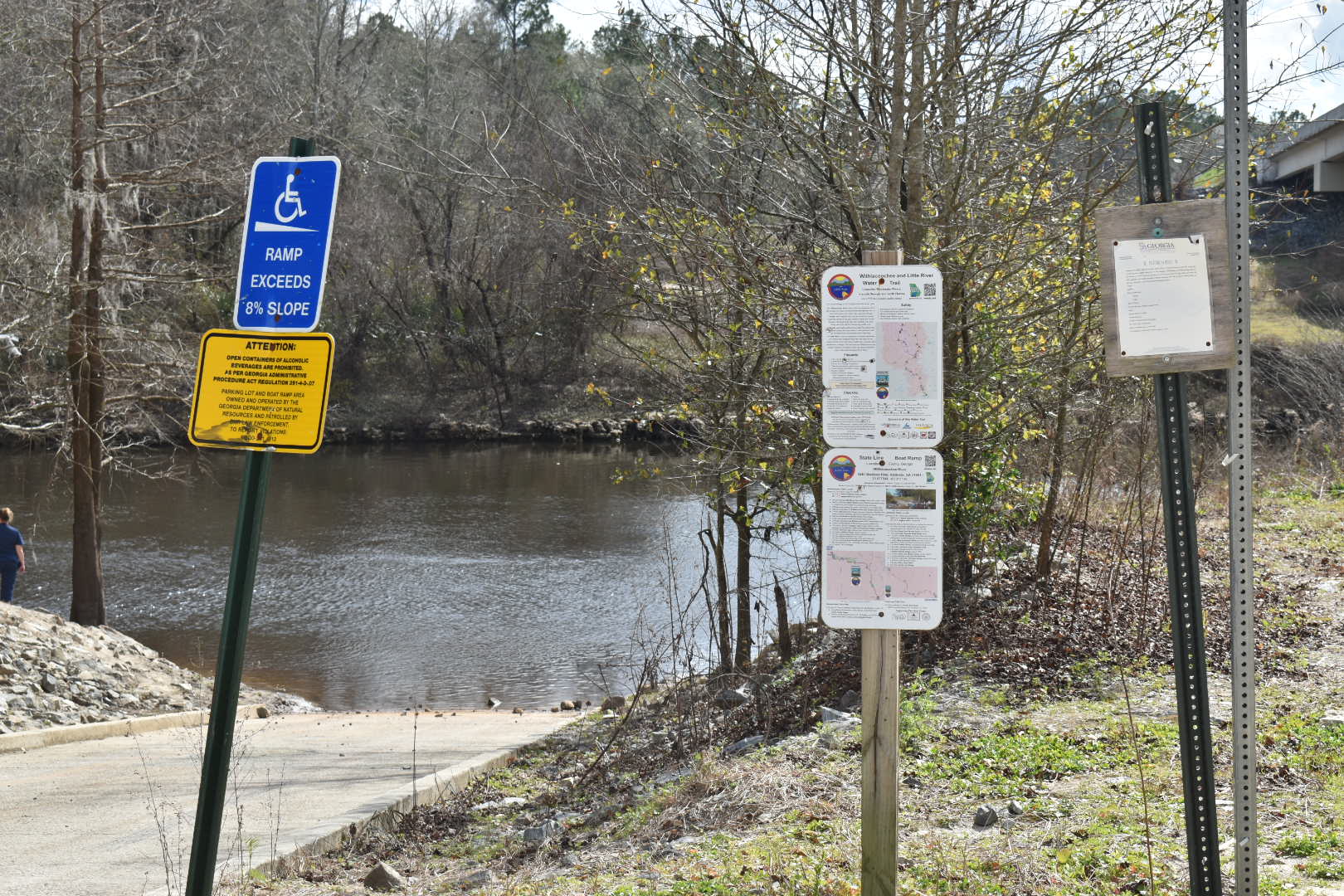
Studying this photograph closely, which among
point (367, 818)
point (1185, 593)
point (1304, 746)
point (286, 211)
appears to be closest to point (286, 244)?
point (286, 211)

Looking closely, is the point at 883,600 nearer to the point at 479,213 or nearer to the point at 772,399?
the point at 772,399

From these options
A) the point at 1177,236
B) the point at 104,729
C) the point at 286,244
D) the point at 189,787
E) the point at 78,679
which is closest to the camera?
the point at 1177,236

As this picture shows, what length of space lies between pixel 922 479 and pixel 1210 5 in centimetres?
562

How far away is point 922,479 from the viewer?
388 cm

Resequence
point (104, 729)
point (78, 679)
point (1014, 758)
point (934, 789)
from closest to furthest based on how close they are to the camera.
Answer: point (934, 789) < point (1014, 758) < point (104, 729) < point (78, 679)

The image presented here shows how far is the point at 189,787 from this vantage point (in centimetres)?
826

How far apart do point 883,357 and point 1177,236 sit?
0.94m

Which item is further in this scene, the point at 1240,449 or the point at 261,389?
the point at 261,389

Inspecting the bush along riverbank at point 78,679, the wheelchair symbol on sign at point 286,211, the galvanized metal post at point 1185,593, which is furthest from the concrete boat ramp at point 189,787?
the galvanized metal post at point 1185,593

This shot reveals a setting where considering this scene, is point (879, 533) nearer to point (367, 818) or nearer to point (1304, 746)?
point (1304, 746)

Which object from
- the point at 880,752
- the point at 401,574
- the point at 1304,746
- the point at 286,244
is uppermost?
the point at 286,244

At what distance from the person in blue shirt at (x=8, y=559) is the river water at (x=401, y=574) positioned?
2.76 feet

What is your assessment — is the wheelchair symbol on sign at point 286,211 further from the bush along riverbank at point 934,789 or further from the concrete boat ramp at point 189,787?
the bush along riverbank at point 934,789

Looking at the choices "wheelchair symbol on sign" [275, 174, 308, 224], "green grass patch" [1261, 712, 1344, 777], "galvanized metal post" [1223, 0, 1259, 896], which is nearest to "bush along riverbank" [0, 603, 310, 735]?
"wheelchair symbol on sign" [275, 174, 308, 224]
